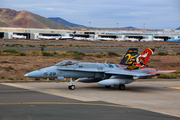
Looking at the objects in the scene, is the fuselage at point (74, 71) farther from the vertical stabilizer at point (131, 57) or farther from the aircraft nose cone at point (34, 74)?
the vertical stabilizer at point (131, 57)

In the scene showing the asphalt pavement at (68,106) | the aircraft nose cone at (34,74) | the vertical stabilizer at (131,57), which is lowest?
the asphalt pavement at (68,106)

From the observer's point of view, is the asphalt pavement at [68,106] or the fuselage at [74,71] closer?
the asphalt pavement at [68,106]

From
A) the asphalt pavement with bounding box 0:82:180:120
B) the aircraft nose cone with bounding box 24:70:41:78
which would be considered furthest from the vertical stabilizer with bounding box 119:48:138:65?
the aircraft nose cone with bounding box 24:70:41:78

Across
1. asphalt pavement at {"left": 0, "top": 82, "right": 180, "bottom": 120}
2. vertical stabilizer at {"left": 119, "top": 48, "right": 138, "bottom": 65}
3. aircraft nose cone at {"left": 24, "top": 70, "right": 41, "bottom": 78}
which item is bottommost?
asphalt pavement at {"left": 0, "top": 82, "right": 180, "bottom": 120}

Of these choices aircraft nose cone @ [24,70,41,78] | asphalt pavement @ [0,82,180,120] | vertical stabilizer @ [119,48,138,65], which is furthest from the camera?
vertical stabilizer @ [119,48,138,65]

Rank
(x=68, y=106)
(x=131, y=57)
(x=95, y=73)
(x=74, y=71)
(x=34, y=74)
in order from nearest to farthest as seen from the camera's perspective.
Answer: (x=68, y=106) < (x=34, y=74) < (x=74, y=71) < (x=95, y=73) < (x=131, y=57)

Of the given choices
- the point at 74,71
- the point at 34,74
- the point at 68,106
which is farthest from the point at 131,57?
the point at 68,106

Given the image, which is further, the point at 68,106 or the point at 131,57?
the point at 131,57

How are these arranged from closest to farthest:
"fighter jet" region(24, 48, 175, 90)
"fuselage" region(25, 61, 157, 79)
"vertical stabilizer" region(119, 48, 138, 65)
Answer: "fuselage" region(25, 61, 157, 79), "fighter jet" region(24, 48, 175, 90), "vertical stabilizer" region(119, 48, 138, 65)

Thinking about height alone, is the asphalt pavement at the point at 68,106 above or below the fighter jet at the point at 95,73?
below

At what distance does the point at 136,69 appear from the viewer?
2120 centimetres

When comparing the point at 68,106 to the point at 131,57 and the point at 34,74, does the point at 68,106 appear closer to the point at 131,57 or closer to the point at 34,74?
the point at 34,74

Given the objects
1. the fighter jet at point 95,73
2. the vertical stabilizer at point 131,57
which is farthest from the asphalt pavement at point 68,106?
the vertical stabilizer at point 131,57

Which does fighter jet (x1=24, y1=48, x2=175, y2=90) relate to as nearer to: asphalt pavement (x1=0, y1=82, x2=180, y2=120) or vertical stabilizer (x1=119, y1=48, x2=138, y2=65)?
vertical stabilizer (x1=119, y1=48, x2=138, y2=65)
